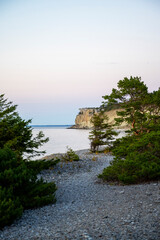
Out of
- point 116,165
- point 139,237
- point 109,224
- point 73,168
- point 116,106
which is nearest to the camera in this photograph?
point 139,237

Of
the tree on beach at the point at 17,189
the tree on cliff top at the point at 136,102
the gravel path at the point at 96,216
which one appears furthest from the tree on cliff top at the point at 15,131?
the tree on cliff top at the point at 136,102

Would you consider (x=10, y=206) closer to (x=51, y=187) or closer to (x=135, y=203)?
(x=51, y=187)

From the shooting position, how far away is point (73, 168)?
12469mm

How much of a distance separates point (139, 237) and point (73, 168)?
28.3 ft

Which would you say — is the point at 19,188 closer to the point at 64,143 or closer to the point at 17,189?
the point at 17,189

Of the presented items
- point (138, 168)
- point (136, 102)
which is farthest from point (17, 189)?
point (136, 102)

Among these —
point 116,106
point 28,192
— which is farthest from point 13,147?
point 116,106

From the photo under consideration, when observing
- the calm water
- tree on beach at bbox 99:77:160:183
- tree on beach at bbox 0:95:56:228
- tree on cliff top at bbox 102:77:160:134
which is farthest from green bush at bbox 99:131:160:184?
the calm water

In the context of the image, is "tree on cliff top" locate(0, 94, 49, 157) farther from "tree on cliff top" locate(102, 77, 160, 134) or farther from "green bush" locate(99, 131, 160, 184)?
"tree on cliff top" locate(102, 77, 160, 134)

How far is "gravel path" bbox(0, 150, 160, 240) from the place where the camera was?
4246mm

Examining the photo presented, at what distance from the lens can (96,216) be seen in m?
5.20

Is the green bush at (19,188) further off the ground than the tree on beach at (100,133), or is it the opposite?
the tree on beach at (100,133)

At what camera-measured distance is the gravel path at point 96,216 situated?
4.25 m

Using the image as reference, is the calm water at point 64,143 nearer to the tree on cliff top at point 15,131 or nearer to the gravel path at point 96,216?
the tree on cliff top at point 15,131
